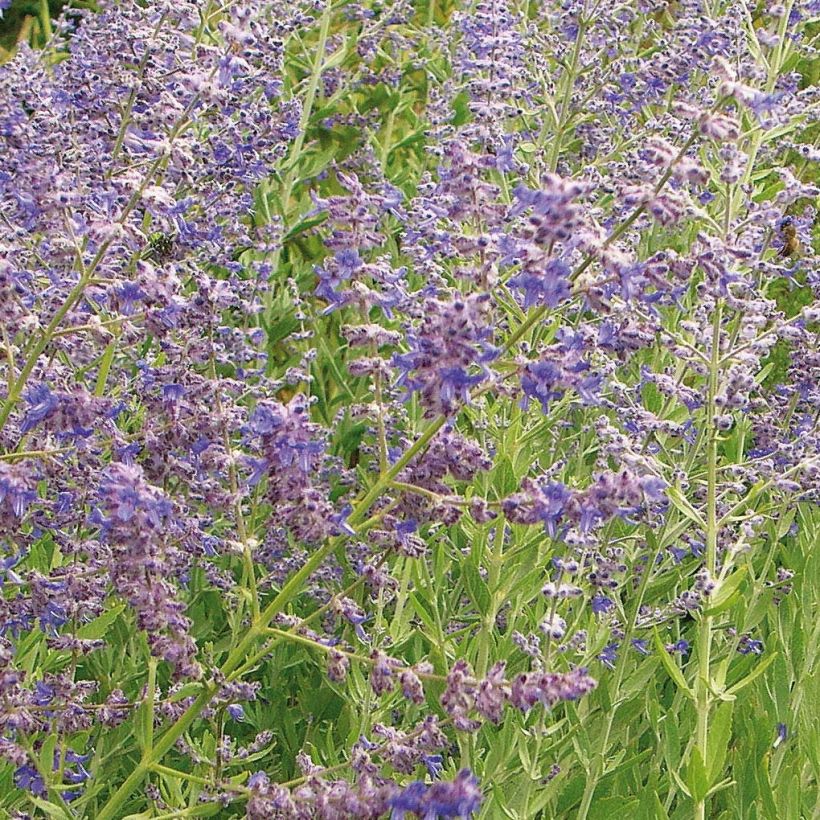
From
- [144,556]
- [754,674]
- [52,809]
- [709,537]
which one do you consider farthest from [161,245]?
[754,674]

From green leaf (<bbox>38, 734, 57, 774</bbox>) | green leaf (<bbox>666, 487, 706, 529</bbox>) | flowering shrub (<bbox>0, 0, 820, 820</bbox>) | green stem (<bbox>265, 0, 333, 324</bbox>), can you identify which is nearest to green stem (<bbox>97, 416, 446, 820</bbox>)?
flowering shrub (<bbox>0, 0, 820, 820</bbox>)

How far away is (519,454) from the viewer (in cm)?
349

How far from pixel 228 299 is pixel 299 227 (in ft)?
8.87

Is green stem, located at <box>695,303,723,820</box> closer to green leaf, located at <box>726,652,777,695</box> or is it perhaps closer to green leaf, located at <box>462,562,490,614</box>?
green leaf, located at <box>726,652,777,695</box>

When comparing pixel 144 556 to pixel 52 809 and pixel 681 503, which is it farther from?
pixel 681 503

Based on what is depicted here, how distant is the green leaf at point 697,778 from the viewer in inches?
104

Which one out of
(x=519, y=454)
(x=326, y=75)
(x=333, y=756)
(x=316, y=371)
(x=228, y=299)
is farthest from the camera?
(x=326, y=75)

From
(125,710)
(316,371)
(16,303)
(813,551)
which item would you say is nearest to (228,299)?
→ (16,303)

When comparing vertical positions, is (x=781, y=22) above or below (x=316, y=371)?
above

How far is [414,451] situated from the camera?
6.71ft

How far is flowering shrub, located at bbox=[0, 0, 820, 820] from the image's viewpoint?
2.17m

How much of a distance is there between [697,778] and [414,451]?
3.74ft

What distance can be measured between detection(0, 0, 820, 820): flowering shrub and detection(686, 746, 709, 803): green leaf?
12mm

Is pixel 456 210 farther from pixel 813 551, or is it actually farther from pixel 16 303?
pixel 813 551
